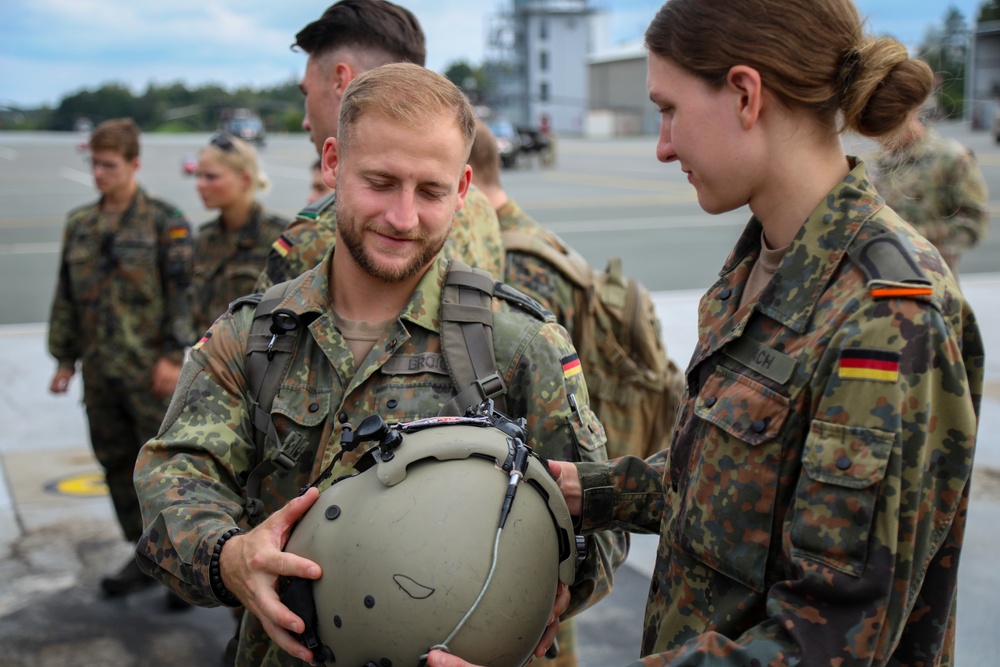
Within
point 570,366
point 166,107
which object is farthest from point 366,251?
point 166,107

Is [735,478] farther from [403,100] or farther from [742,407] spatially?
[403,100]

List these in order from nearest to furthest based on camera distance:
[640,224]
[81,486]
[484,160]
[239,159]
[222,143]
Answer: [484,160] → [239,159] → [222,143] → [81,486] → [640,224]

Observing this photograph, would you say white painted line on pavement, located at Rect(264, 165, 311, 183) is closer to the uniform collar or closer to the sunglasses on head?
the sunglasses on head

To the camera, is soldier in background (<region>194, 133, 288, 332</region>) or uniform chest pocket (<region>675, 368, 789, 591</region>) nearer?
uniform chest pocket (<region>675, 368, 789, 591</region>)

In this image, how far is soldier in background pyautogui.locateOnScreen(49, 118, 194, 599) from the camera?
17.3 ft

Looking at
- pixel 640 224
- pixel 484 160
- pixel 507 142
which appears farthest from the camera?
pixel 507 142

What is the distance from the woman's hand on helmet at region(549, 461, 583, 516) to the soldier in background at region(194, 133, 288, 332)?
10.6ft

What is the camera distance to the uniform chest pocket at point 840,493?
1448 mm

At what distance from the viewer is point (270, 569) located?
5.86ft

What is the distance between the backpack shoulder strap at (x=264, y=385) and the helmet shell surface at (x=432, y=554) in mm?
311

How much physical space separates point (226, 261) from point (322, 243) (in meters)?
2.49

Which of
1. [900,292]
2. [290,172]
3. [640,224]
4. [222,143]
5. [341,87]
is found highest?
[341,87]

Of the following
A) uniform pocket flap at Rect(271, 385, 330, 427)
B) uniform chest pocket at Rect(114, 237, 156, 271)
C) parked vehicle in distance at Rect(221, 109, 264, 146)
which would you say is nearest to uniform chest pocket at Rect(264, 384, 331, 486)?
uniform pocket flap at Rect(271, 385, 330, 427)

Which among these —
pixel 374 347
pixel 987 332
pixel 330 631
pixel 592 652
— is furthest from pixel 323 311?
pixel 987 332
